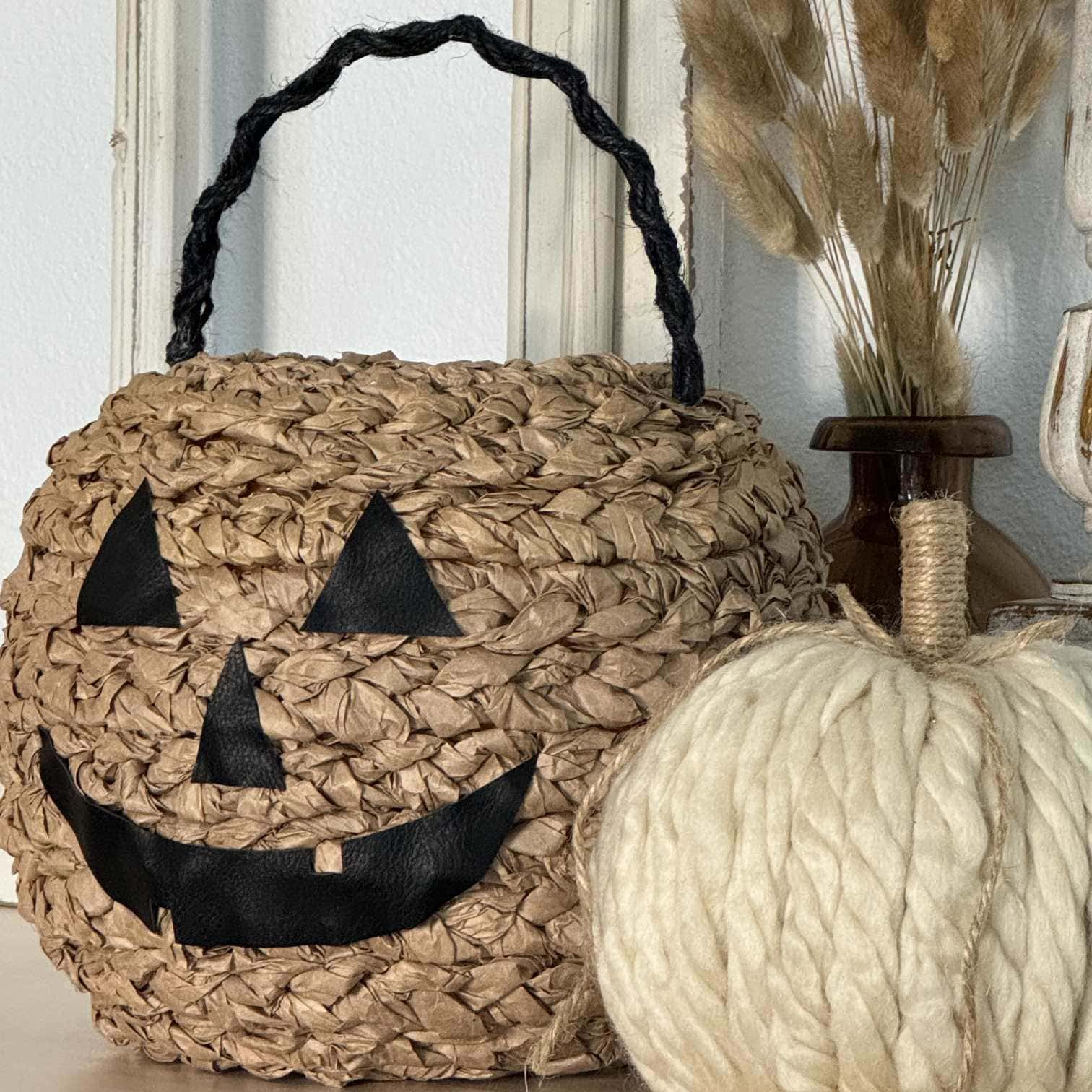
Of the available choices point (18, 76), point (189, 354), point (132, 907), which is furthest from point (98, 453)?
point (18, 76)

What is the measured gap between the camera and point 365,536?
55 cm

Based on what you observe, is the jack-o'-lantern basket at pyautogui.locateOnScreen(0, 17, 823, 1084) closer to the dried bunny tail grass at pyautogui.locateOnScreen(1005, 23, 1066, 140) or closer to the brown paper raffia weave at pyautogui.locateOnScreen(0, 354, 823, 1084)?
the brown paper raffia weave at pyautogui.locateOnScreen(0, 354, 823, 1084)

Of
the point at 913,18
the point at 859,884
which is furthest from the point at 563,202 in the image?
the point at 859,884

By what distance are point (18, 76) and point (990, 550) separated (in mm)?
842

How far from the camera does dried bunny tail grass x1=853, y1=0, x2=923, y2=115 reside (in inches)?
29.5

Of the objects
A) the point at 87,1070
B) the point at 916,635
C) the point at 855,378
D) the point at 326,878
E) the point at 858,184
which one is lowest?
the point at 87,1070

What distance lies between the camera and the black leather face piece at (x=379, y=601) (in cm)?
55

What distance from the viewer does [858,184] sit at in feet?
2.55

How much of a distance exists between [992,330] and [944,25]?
23 centimetres

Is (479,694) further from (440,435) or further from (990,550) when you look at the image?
(990,550)

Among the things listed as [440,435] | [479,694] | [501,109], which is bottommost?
[479,694]

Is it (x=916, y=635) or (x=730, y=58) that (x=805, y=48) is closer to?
(x=730, y=58)

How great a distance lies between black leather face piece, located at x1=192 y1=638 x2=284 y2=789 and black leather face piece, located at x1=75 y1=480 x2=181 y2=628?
0.13 ft

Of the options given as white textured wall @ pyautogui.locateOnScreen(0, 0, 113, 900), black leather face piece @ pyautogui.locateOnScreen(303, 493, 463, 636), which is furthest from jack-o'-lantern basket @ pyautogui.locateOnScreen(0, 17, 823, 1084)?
white textured wall @ pyautogui.locateOnScreen(0, 0, 113, 900)
